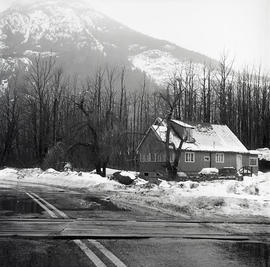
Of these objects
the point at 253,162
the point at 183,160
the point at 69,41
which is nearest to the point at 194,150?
the point at 183,160

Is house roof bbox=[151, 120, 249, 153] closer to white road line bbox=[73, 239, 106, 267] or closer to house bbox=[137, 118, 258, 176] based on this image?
house bbox=[137, 118, 258, 176]

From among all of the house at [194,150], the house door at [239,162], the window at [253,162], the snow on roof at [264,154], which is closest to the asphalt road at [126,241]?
the house at [194,150]

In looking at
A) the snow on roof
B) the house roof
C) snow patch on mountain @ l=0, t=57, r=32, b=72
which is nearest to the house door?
the house roof

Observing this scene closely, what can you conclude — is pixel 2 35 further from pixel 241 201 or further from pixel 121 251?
pixel 121 251

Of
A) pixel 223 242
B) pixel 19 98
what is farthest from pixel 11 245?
pixel 19 98

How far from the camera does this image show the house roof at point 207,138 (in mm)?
52750

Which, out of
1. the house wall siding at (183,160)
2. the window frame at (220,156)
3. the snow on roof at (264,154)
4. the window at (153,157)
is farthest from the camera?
the snow on roof at (264,154)

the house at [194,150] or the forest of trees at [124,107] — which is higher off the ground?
the forest of trees at [124,107]

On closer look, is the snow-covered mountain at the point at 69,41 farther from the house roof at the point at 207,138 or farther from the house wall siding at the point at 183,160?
the house roof at the point at 207,138

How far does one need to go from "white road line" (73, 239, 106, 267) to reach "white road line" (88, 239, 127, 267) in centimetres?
18

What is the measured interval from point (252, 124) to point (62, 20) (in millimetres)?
41284

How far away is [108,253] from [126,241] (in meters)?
1.26

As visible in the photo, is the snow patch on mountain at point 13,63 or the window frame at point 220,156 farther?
the snow patch on mountain at point 13,63

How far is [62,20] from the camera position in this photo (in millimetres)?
91375
